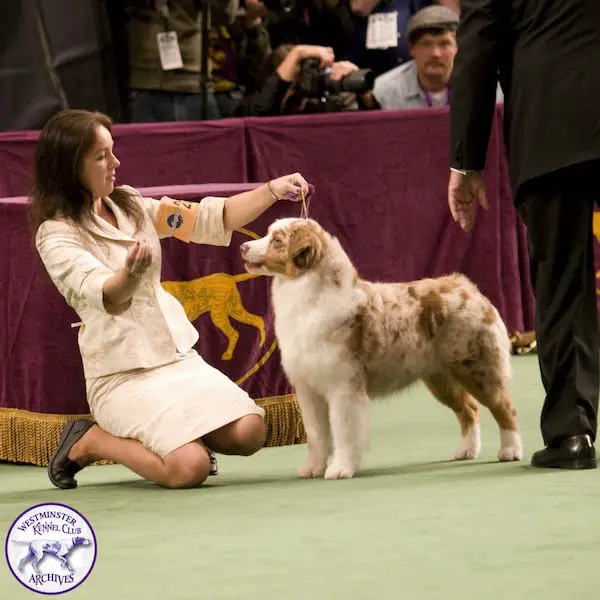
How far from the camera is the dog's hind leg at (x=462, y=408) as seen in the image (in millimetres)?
4852

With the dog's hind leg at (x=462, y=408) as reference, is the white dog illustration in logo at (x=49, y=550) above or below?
above

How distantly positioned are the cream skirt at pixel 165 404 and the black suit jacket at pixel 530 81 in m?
1.08

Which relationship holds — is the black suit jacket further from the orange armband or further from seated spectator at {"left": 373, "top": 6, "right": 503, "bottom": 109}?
seated spectator at {"left": 373, "top": 6, "right": 503, "bottom": 109}

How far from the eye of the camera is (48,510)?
10.5ft

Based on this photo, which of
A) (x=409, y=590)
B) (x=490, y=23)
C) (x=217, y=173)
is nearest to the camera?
(x=409, y=590)

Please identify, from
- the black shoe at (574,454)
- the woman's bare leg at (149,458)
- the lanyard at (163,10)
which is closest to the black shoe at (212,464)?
the woman's bare leg at (149,458)

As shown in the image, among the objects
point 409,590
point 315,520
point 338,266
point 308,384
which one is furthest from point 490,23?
point 409,590

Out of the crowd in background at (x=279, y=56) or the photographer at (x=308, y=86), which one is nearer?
the photographer at (x=308, y=86)

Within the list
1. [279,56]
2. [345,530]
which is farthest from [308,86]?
[345,530]

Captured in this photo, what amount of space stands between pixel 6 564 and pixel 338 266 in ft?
5.44

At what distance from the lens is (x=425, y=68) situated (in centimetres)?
821

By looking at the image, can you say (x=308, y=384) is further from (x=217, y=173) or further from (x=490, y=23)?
(x=217, y=173)

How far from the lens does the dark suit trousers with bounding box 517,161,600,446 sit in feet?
14.1

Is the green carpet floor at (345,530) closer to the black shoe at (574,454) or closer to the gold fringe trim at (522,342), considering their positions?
the black shoe at (574,454)
